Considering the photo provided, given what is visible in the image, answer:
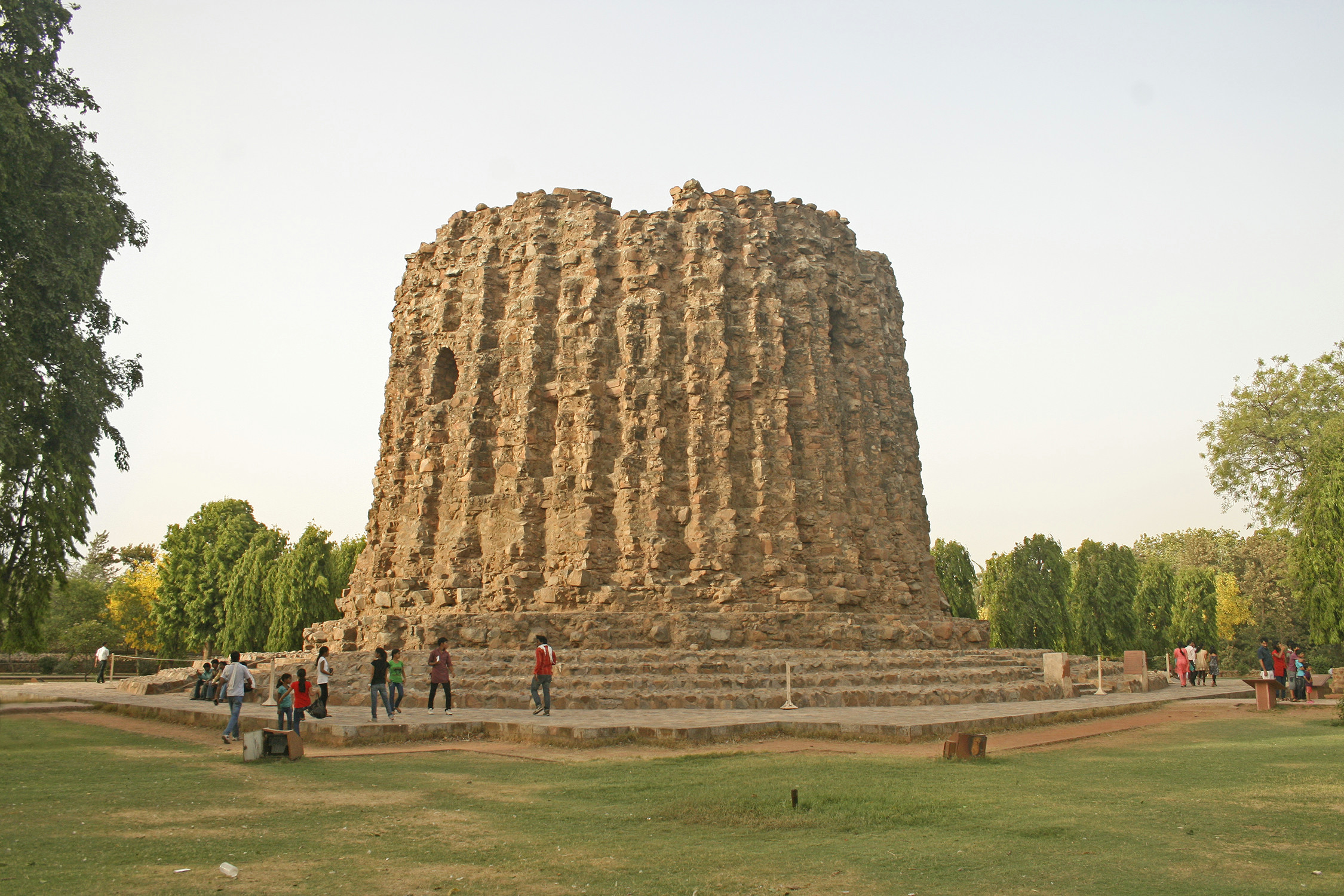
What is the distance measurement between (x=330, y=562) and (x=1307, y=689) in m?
29.9

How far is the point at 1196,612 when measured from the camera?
1292 inches

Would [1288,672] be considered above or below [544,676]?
below

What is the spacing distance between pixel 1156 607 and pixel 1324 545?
1127 centimetres

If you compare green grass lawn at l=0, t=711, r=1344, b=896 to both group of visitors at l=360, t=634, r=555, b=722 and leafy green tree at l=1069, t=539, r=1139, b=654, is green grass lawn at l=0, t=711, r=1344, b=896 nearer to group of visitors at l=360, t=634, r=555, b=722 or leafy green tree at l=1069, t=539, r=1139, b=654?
group of visitors at l=360, t=634, r=555, b=722

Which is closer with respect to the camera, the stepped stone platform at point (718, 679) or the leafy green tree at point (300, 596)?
the stepped stone platform at point (718, 679)

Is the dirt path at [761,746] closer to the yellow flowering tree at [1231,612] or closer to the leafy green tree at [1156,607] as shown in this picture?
the leafy green tree at [1156,607]

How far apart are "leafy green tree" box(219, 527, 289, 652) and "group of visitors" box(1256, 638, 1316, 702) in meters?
30.6

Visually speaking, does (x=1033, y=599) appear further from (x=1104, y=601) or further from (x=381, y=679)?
(x=381, y=679)

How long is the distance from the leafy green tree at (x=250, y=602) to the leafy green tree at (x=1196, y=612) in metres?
32.6

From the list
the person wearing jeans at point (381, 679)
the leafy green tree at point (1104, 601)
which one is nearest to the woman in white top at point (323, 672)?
the person wearing jeans at point (381, 679)

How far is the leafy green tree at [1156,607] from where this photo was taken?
33000 mm

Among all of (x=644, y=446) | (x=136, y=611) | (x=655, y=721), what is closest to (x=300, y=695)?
(x=655, y=721)

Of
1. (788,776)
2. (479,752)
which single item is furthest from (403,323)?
(788,776)

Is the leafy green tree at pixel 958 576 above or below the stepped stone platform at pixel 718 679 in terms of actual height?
above
